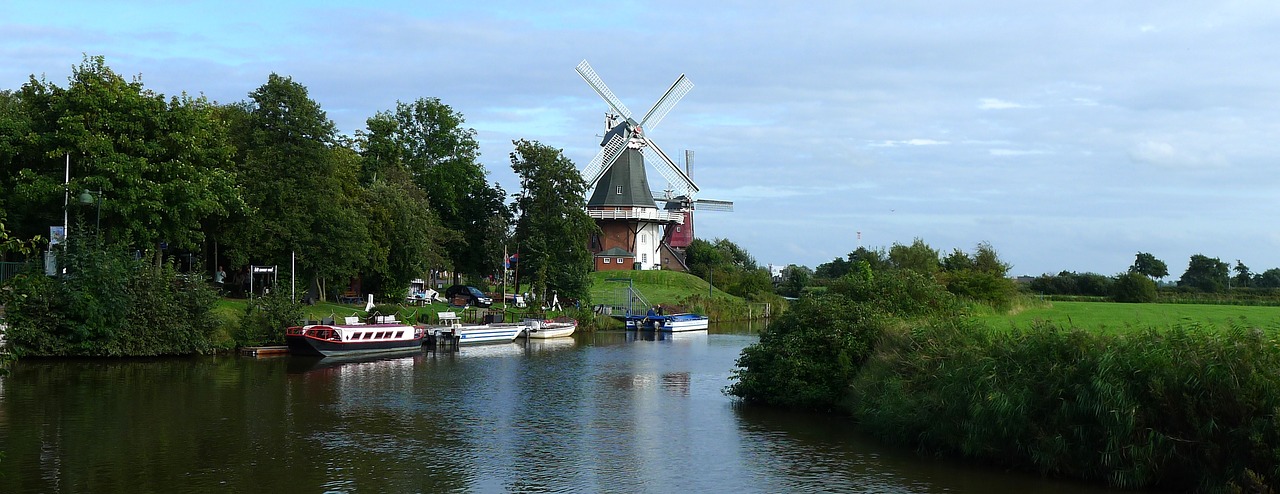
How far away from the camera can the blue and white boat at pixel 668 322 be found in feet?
220

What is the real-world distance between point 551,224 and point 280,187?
21863 millimetres

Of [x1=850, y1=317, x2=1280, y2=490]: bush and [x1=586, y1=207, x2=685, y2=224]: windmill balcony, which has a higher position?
[x1=586, y1=207, x2=685, y2=224]: windmill balcony

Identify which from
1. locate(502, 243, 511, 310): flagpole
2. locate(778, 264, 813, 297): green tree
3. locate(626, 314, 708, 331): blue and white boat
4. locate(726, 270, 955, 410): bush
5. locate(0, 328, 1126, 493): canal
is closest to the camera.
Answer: locate(0, 328, 1126, 493): canal

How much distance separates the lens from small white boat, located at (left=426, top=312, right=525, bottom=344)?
50.4m

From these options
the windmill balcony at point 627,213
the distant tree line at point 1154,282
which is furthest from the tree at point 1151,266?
the windmill balcony at point 627,213

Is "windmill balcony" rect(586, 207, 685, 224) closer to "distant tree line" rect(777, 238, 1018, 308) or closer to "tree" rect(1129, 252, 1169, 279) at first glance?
"distant tree line" rect(777, 238, 1018, 308)

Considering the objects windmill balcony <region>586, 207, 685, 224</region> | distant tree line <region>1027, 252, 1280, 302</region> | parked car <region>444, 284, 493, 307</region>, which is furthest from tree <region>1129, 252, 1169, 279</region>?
parked car <region>444, 284, 493, 307</region>

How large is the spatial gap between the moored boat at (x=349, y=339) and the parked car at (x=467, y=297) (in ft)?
66.0

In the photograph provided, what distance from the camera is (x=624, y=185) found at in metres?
88.1

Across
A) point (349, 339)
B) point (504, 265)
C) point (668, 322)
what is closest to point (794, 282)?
point (668, 322)

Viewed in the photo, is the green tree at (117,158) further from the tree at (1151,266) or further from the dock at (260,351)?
the tree at (1151,266)

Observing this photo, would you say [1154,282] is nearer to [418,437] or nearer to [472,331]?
[472,331]

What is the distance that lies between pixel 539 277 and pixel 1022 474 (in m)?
49.5

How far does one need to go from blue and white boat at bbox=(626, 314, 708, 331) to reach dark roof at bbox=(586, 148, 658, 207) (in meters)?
19.3
